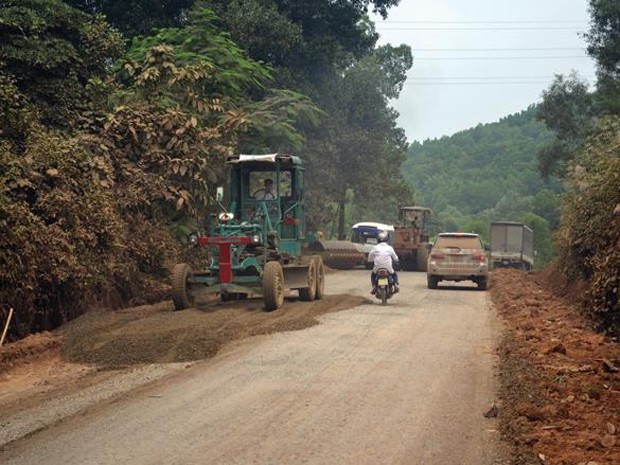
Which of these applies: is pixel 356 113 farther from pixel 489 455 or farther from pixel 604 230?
pixel 489 455

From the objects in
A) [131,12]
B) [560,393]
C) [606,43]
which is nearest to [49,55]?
[560,393]

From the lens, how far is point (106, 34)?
68.4 ft

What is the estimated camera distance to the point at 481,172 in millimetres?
135125

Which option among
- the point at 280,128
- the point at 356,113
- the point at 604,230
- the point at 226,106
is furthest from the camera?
the point at 356,113

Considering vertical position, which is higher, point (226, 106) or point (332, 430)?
point (226, 106)

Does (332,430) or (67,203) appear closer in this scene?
(332,430)

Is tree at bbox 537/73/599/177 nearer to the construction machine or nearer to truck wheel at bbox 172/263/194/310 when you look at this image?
the construction machine

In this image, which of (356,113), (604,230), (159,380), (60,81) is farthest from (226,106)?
(356,113)

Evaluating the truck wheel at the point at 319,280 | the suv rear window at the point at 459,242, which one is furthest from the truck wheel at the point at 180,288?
the suv rear window at the point at 459,242

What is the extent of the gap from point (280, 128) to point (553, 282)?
1088 centimetres

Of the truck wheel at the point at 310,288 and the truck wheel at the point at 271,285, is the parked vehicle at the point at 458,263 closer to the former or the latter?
the truck wheel at the point at 310,288

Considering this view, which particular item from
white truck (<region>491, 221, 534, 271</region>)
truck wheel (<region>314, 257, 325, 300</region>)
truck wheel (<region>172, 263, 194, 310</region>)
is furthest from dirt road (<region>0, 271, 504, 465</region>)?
white truck (<region>491, 221, 534, 271</region>)

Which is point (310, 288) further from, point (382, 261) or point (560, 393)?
point (560, 393)

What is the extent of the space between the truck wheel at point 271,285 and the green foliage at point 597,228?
5906 mm
